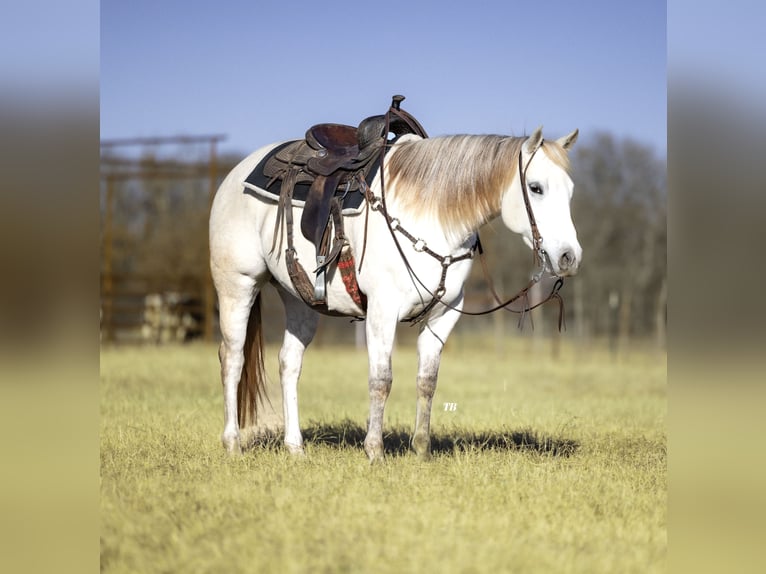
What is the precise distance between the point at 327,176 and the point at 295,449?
7.33 ft

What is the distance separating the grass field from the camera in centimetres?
388

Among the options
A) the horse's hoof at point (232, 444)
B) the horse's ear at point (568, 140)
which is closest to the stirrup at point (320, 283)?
the horse's hoof at point (232, 444)

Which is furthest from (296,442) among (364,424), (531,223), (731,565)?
(731,565)

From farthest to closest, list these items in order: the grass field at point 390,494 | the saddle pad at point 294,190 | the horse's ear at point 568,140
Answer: the saddle pad at point 294,190, the horse's ear at point 568,140, the grass field at point 390,494

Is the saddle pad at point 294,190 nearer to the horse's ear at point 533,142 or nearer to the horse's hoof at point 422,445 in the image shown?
the horse's ear at point 533,142

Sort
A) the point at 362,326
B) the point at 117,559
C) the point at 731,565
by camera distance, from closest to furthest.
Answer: the point at 731,565 → the point at 117,559 → the point at 362,326

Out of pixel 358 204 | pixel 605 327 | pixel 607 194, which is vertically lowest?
pixel 605 327

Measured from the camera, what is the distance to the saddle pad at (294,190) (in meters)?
6.16

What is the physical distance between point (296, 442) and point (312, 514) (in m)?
2.28

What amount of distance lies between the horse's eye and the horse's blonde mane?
0.20 meters

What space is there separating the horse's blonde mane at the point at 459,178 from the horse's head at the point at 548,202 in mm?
111

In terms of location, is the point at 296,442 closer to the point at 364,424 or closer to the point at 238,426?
the point at 238,426

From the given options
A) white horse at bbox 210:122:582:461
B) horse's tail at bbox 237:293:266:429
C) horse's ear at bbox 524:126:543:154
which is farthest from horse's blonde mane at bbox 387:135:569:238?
horse's tail at bbox 237:293:266:429

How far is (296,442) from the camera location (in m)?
6.80
